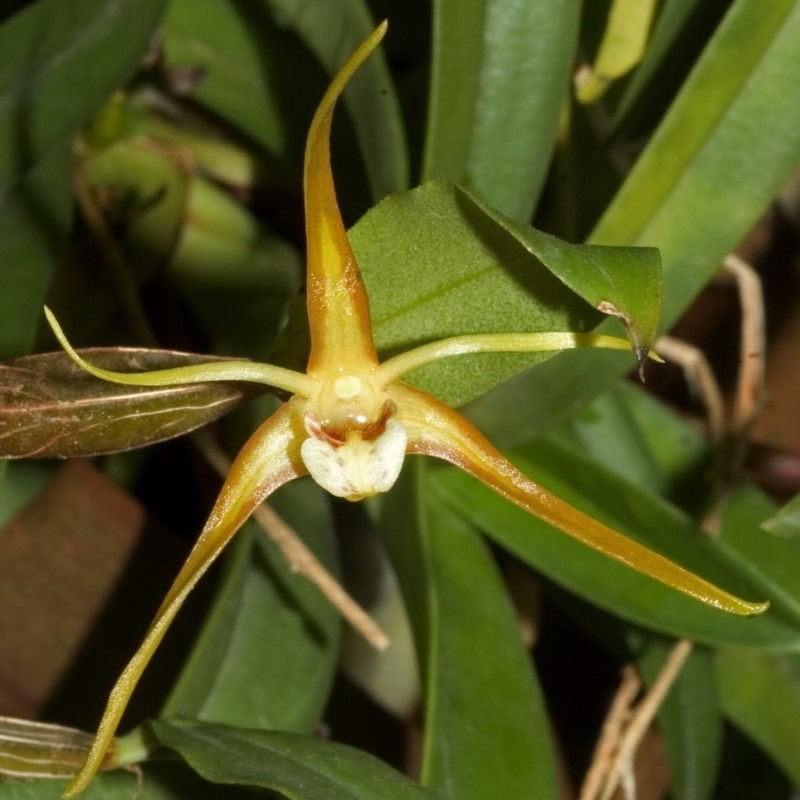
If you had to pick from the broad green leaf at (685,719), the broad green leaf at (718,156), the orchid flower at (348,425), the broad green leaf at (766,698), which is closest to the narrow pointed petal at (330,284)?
the orchid flower at (348,425)

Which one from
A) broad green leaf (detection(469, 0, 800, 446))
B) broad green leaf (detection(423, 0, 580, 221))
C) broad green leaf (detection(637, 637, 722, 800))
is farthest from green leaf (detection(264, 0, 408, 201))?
broad green leaf (detection(637, 637, 722, 800))

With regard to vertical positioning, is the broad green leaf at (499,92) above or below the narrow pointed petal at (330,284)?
above

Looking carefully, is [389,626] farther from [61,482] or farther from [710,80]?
[710,80]

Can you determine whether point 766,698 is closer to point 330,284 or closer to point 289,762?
point 289,762

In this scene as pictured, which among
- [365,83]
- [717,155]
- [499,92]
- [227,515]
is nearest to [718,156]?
[717,155]

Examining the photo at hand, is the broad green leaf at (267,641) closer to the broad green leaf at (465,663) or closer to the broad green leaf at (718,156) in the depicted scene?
the broad green leaf at (465,663)

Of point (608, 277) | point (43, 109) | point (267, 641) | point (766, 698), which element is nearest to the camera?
point (608, 277)
